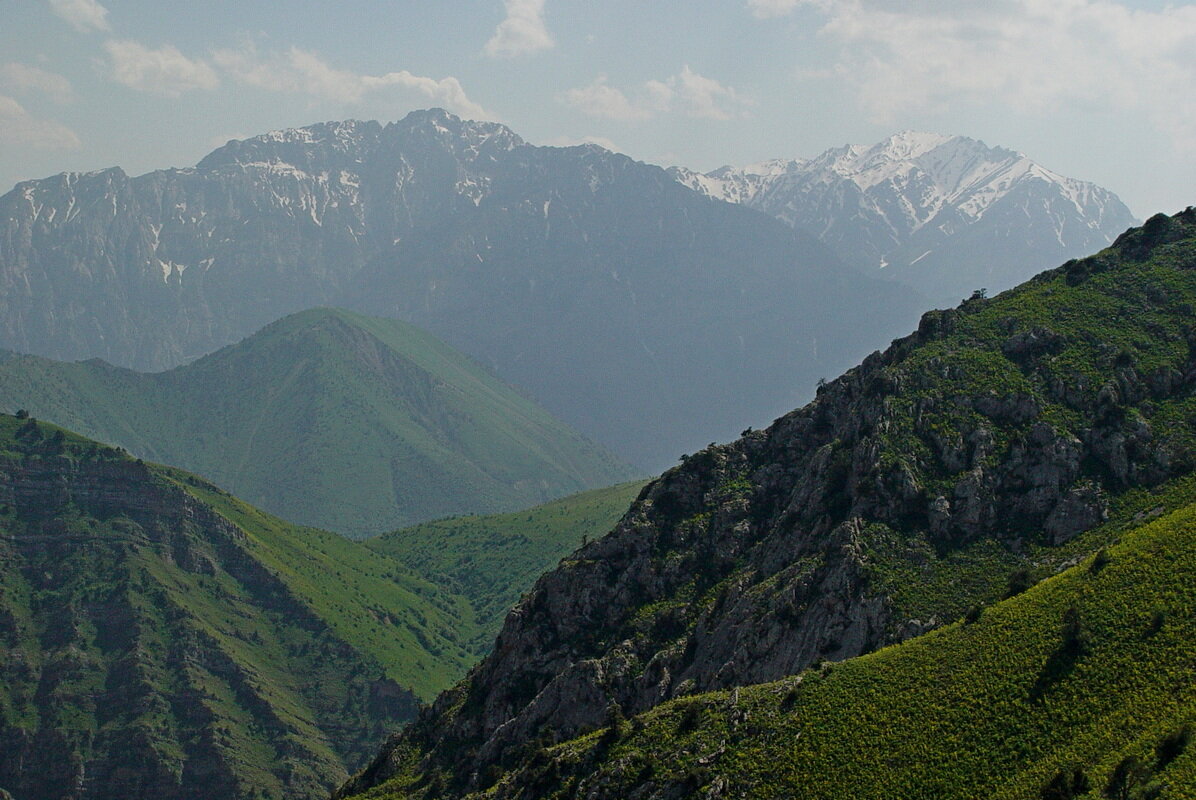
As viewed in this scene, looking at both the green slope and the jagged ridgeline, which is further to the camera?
the jagged ridgeline

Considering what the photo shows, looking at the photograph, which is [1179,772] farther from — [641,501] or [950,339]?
[641,501]

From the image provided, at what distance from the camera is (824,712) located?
367ft

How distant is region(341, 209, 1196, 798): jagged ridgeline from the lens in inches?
4190

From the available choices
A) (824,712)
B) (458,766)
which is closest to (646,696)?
(458,766)

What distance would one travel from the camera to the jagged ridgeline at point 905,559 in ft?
349

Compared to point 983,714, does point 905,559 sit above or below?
above

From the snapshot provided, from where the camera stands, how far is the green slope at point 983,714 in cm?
9319

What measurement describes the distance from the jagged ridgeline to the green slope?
0.35m

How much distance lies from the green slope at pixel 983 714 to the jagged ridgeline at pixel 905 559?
35 centimetres

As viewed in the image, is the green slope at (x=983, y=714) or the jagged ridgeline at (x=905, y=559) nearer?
the green slope at (x=983, y=714)

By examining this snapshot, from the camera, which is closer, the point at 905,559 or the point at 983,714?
the point at 983,714

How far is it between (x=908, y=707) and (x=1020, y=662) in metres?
11.3

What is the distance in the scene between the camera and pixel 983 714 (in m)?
103

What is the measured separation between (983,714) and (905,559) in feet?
128
